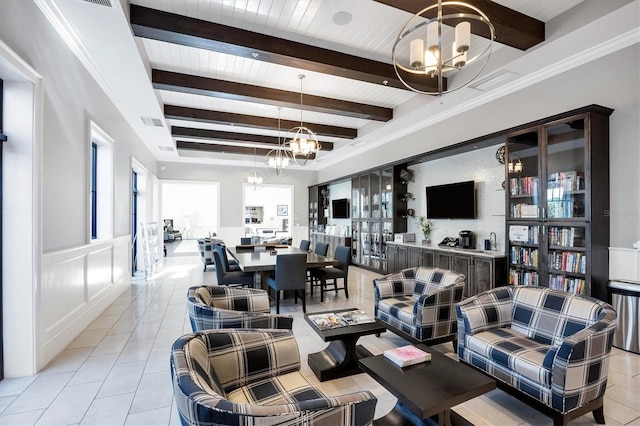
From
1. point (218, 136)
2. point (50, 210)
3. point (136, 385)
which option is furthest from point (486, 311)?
point (218, 136)

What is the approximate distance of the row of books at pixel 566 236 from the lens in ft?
10.9

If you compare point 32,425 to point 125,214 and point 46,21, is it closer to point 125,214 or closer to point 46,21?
point 46,21

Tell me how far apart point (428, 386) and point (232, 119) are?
228 inches

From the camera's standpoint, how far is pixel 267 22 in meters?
3.26

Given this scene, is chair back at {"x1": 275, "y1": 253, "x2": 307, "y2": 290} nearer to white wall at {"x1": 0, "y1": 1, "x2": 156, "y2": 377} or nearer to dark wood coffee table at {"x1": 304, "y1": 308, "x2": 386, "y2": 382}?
dark wood coffee table at {"x1": 304, "y1": 308, "x2": 386, "y2": 382}

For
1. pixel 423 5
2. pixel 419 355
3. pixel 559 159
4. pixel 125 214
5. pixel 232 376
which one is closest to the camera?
pixel 232 376

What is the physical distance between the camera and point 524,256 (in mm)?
3941

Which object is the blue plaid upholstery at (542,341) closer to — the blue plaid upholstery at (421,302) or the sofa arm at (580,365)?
the sofa arm at (580,365)

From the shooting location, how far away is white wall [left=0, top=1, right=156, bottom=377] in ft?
8.43

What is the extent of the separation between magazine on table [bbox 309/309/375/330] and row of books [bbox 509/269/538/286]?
2.43m

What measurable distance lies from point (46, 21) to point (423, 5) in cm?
341

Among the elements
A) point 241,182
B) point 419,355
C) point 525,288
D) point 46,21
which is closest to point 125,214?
point 46,21

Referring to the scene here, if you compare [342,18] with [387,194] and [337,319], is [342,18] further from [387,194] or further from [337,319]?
[387,194]

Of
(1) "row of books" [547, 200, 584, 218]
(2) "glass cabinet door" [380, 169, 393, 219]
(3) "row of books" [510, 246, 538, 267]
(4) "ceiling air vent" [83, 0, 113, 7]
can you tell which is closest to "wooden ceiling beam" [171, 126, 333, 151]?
(2) "glass cabinet door" [380, 169, 393, 219]
